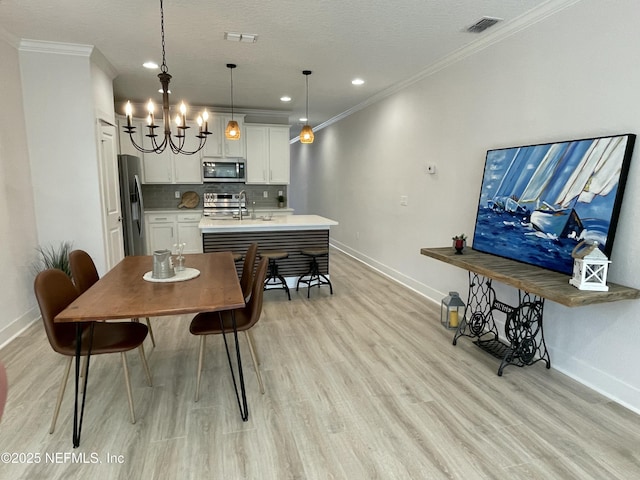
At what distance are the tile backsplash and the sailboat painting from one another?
475 centimetres

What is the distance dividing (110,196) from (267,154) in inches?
125

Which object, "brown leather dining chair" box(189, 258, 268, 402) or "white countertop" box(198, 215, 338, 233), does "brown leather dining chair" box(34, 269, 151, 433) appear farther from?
"white countertop" box(198, 215, 338, 233)

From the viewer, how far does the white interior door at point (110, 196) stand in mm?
4054

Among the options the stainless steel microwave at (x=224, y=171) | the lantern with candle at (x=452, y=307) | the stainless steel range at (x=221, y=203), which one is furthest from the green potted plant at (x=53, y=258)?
the lantern with candle at (x=452, y=307)

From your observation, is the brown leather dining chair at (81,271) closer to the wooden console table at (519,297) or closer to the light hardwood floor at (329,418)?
the light hardwood floor at (329,418)

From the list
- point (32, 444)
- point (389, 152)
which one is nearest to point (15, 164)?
point (32, 444)

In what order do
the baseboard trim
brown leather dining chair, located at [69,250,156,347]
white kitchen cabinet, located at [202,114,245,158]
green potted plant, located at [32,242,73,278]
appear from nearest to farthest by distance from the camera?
brown leather dining chair, located at [69,250,156,347] < the baseboard trim < green potted plant, located at [32,242,73,278] < white kitchen cabinet, located at [202,114,245,158]

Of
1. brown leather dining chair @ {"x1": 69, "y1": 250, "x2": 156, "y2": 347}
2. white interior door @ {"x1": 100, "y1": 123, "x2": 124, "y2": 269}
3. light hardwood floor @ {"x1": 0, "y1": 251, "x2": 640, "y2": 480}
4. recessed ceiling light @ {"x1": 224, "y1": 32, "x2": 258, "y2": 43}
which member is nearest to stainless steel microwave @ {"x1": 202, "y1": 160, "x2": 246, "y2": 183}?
white interior door @ {"x1": 100, "y1": 123, "x2": 124, "y2": 269}

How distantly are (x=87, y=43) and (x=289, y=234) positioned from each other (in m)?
2.87

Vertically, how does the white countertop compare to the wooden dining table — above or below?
above

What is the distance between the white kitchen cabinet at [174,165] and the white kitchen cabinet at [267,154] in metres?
0.93

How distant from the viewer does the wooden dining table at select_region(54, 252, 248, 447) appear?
1.80 m

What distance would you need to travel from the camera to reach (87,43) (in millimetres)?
3516

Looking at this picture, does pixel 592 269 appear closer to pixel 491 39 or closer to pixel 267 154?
pixel 491 39
